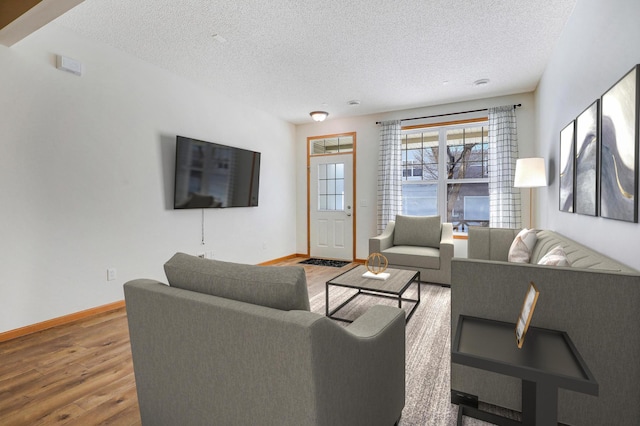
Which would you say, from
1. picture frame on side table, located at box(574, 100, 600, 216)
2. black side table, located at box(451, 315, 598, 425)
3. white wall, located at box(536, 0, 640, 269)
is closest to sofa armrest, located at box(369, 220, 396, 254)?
white wall, located at box(536, 0, 640, 269)

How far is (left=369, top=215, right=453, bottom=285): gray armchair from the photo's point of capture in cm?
409

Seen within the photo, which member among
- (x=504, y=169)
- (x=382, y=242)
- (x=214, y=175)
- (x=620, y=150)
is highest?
(x=504, y=169)

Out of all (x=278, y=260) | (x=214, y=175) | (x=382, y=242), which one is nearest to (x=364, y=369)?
(x=382, y=242)

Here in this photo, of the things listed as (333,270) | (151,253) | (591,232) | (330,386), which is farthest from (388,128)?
(330,386)

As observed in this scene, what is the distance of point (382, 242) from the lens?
4492 mm

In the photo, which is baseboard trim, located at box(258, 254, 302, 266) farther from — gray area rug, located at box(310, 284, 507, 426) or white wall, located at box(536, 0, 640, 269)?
white wall, located at box(536, 0, 640, 269)

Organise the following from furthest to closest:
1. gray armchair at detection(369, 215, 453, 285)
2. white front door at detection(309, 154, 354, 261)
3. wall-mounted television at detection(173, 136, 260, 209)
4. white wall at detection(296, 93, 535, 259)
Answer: white front door at detection(309, 154, 354, 261) < white wall at detection(296, 93, 535, 259) < gray armchair at detection(369, 215, 453, 285) < wall-mounted television at detection(173, 136, 260, 209)

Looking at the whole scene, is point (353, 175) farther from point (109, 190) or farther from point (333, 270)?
point (109, 190)

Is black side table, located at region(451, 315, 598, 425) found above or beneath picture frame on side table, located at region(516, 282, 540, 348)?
beneath

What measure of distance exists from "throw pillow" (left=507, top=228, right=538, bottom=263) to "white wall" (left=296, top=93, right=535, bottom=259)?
193 centimetres

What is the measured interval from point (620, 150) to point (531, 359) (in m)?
1.27

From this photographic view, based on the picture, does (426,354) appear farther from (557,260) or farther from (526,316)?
(526,316)

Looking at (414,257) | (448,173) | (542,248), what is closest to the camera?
(542,248)

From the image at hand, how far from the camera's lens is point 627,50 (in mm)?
1625
